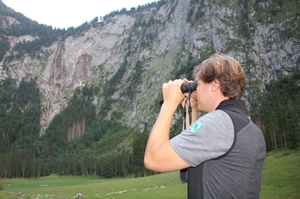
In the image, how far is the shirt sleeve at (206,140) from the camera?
2.60m

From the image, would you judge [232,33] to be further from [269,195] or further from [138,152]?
[269,195]

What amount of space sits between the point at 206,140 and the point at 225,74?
35.2 inches

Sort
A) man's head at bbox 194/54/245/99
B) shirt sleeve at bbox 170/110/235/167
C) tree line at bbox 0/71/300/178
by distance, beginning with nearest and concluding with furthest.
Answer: shirt sleeve at bbox 170/110/235/167, man's head at bbox 194/54/245/99, tree line at bbox 0/71/300/178

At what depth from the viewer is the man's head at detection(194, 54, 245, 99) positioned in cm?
304

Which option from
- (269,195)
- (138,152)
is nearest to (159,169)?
(269,195)

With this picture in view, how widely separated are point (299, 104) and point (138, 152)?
49.3 meters

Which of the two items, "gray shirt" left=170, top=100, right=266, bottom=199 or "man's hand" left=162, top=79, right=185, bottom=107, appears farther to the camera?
"man's hand" left=162, top=79, right=185, bottom=107

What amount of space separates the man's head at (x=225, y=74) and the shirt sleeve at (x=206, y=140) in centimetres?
47

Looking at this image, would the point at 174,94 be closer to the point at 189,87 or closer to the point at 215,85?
the point at 189,87

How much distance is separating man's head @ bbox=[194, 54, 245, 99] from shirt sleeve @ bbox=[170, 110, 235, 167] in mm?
467

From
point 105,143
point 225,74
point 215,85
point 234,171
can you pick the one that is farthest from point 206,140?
point 105,143

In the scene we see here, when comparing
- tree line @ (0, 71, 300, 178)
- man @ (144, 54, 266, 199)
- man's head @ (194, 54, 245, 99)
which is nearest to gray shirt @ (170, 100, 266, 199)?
man @ (144, 54, 266, 199)

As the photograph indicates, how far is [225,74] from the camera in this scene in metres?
3.04

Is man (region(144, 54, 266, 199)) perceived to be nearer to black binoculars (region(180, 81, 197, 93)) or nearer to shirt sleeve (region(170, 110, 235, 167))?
shirt sleeve (region(170, 110, 235, 167))
